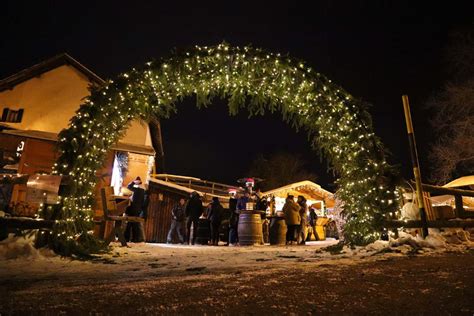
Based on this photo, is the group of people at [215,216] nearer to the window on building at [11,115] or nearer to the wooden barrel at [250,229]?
the wooden barrel at [250,229]

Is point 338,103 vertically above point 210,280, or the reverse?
point 338,103

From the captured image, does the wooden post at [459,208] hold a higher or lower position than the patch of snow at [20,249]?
higher

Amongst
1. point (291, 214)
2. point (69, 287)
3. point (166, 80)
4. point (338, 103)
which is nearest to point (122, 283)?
point (69, 287)

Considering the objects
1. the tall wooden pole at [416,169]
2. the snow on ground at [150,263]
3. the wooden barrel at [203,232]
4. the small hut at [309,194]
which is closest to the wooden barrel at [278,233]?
the wooden barrel at [203,232]

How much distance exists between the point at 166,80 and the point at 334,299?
678 cm

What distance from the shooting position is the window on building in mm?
14625

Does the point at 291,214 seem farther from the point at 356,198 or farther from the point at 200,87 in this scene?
the point at 200,87

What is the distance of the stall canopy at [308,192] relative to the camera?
22438 mm

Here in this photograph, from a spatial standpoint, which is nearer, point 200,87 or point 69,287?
point 69,287

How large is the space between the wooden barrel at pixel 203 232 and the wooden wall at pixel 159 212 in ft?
11.0

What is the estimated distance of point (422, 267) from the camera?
4148 mm

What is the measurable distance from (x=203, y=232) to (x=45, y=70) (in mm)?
10969

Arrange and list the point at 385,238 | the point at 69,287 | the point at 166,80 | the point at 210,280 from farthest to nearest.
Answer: the point at 166,80 < the point at 385,238 < the point at 210,280 < the point at 69,287

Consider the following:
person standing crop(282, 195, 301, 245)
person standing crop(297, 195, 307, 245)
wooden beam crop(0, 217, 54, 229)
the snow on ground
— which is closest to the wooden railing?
person standing crop(297, 195, 307, 245)
